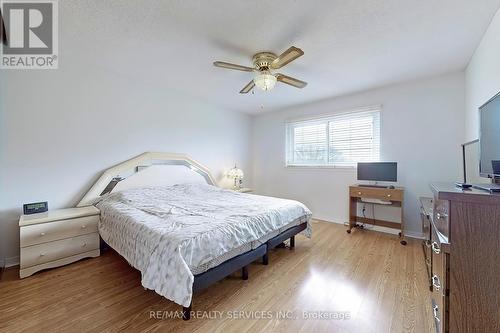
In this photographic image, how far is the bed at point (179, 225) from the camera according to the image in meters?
1.65

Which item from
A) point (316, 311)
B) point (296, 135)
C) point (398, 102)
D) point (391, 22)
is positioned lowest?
point (316, 311)

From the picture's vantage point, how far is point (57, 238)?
2.44m

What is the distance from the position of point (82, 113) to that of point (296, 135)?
392 centimetres

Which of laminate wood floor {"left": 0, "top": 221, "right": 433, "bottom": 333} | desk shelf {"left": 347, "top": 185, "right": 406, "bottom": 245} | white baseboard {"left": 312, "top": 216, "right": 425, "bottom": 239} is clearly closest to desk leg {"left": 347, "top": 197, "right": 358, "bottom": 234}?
desk shelf {"left": 347, "top": 185, "right": 406, "bottom": 245}

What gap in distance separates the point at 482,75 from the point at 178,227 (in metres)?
3.38

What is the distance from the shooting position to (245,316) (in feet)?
5.59

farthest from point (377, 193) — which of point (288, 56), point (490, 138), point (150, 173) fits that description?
point (150, 173)

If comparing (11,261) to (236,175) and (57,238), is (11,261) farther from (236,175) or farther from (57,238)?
(236,175)

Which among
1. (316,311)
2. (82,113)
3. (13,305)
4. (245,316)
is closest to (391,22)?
(316,311)

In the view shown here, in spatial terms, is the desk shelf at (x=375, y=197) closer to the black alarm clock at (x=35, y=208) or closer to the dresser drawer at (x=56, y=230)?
the dresser drawer at (x=56, y=230)

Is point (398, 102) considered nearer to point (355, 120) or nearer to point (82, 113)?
point (355, 120)

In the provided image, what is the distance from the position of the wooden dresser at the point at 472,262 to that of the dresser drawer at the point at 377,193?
2.40m

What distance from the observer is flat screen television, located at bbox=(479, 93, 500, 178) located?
1275 mm

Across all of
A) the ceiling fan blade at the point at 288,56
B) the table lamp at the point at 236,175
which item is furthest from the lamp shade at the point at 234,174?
the ceiling fan blade at the point at 288,56
